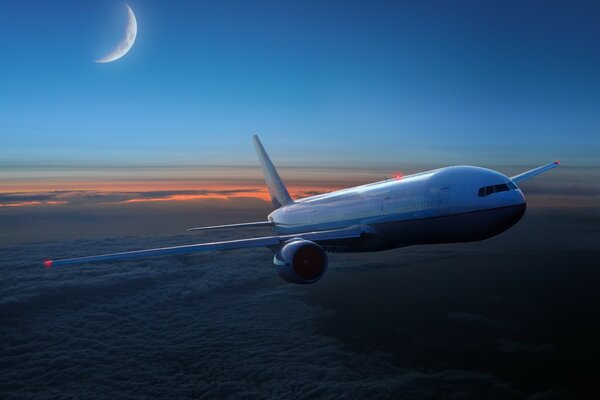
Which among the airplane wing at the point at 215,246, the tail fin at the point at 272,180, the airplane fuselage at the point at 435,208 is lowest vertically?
the airplane wing at the point at 215,246

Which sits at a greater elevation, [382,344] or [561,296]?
[382,344]

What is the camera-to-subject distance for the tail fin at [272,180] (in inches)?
2067

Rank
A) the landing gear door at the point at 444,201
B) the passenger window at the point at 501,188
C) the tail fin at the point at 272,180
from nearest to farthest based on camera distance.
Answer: the passenger window at the point at 501,188
the landing gear door at the point at 444,201
the tail fin at the point at 272,180

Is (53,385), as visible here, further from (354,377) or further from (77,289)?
(77,289)

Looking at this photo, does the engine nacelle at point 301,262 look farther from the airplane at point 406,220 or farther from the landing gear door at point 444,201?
the landing gear door at point 444,201

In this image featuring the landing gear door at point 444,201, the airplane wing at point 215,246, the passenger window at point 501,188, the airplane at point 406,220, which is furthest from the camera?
the landing gear door at point 444,201

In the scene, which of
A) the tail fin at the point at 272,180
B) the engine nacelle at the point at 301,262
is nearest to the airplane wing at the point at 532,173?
the engine nacelle at the point at 301,262

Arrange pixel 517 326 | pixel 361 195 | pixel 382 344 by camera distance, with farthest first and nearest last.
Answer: pixel 517 326 < pixel 382 344 < pixel 361 195

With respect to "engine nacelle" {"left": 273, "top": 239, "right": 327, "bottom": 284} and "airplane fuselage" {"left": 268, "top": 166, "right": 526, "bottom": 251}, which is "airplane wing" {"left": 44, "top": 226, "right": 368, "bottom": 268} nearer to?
"airplane fuselage" {"left": 268, "top": 166, "right": 526, "bottom": 251}

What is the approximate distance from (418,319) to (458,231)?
108 feet

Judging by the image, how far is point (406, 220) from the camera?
26.4 m

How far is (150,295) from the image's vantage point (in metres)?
→ 66.9

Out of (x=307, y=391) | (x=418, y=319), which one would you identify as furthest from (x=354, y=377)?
(x=418, y=319)

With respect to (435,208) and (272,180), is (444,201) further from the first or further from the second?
(272,180)
